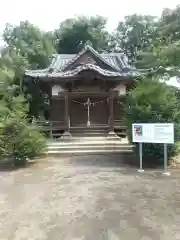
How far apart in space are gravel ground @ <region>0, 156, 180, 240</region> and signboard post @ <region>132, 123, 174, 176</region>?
35.6 inches

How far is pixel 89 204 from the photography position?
222 inches

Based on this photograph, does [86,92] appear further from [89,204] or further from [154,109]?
[89,204]

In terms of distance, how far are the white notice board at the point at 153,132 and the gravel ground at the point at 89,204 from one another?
96cm

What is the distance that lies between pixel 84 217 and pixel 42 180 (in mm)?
3044

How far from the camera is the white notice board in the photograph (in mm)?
8570

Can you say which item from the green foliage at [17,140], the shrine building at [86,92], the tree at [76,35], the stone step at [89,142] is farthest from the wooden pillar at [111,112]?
the tree at [76,35]

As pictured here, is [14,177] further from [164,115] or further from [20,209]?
[164,115]

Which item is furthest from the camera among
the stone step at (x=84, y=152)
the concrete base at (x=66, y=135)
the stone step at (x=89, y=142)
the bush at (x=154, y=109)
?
the concrete base at (x=66, y=135)

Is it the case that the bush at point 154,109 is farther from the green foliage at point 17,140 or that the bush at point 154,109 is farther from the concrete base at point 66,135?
the concrete base at point 66,135

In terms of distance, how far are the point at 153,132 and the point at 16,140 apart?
4.40m

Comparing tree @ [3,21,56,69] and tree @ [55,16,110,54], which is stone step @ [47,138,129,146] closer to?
tree @ [3,21,56,69]

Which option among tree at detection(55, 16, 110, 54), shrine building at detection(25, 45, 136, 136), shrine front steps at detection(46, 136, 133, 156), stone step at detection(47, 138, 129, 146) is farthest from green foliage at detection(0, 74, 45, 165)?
tree at detection(55, 16, 110, 54)

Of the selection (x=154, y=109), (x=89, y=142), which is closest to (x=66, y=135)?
(x=89, y=142)

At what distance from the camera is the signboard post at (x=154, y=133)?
28.0ft
